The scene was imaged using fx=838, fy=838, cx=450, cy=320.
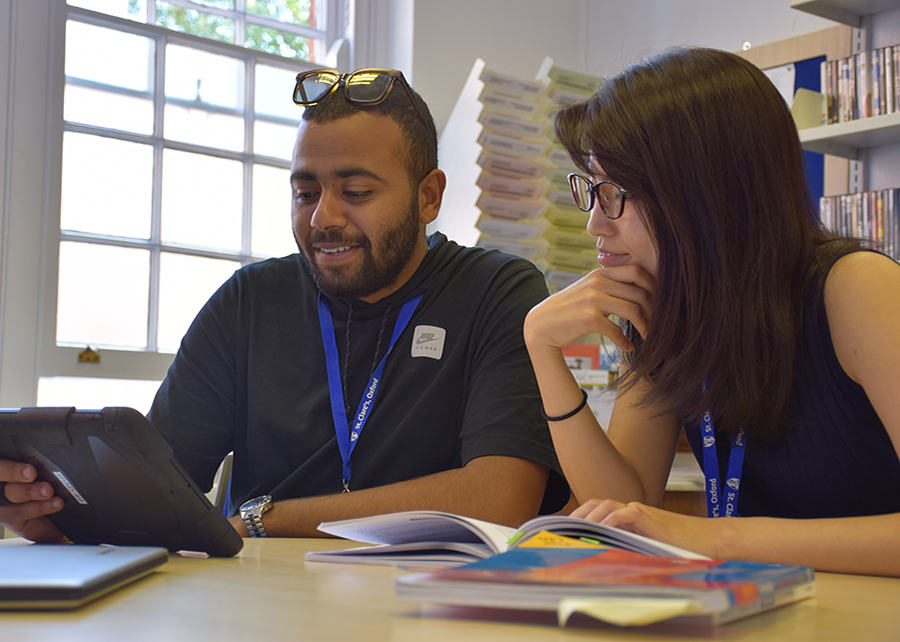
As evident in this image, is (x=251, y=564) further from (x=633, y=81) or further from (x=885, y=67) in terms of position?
(x=885, y=67)

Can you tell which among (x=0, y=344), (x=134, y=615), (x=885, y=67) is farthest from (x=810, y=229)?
(x=0, y=344)

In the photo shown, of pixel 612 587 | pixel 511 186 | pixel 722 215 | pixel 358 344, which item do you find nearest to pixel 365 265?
pixel 358 344

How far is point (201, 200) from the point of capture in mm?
3041

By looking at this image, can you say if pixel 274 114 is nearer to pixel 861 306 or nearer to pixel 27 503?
pixel 27 503

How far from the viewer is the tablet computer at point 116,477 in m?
0.82

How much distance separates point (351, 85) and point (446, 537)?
3.52ft

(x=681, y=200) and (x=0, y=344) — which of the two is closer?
(x=681, y=200)

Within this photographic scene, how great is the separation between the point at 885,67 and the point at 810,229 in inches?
57.1

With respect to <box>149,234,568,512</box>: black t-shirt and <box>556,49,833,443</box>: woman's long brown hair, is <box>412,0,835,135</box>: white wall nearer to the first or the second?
<box>149,234,568,512</box>: black t-shirt

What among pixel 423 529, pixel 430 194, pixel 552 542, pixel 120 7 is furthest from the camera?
pixel 120 7

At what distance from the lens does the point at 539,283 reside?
1633mm

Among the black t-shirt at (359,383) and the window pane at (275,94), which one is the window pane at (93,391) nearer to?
the window pane at (275,94)

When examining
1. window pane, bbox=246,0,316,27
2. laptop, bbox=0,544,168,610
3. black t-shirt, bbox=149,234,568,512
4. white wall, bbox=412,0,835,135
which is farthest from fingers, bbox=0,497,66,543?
window pane, bbox=246,0,316,27

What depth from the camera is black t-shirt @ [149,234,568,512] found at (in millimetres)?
1463
